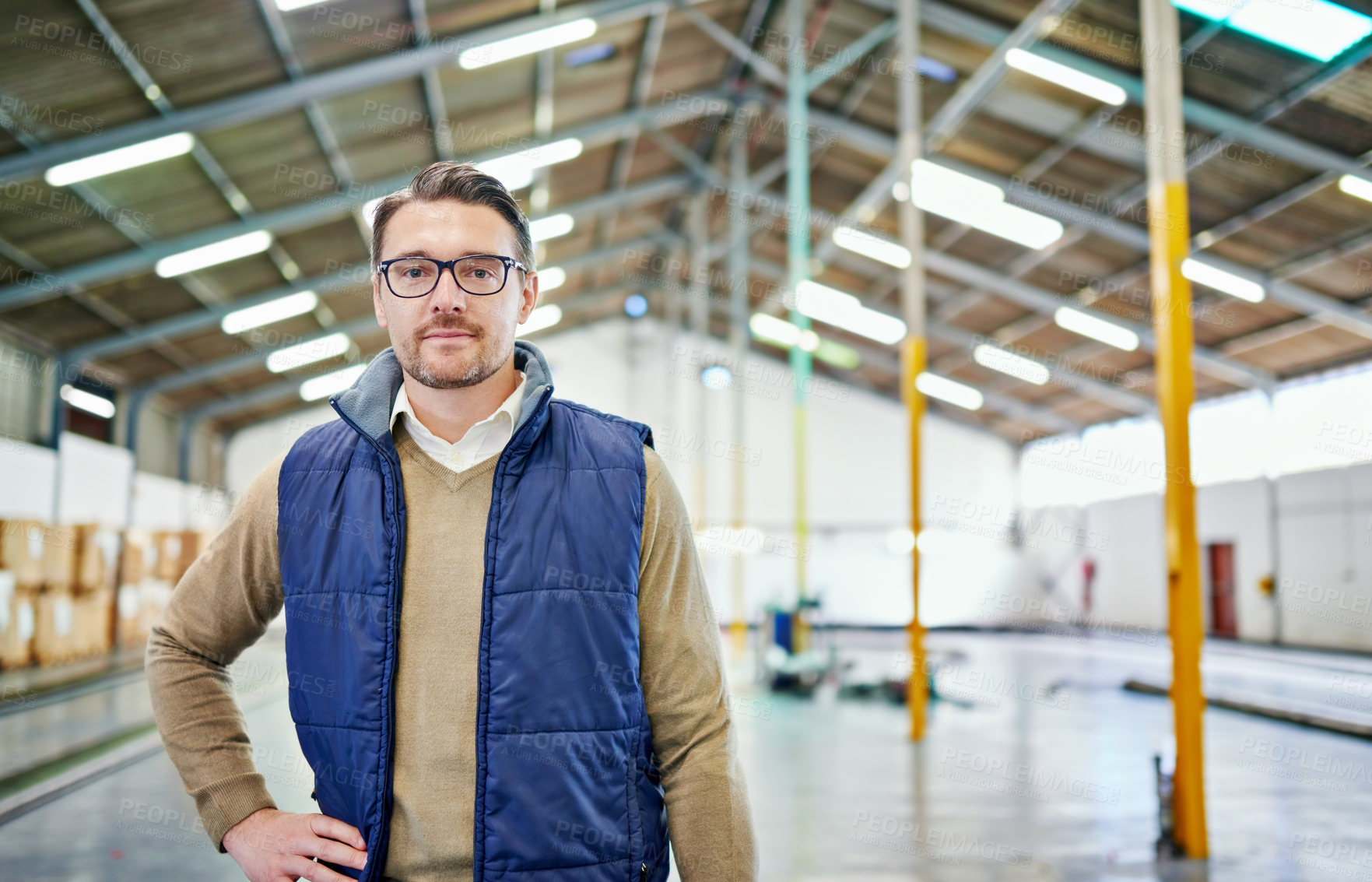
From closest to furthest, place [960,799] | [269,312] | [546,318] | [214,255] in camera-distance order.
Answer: [960,799] < [214,255] < [269,312] < [546,318]

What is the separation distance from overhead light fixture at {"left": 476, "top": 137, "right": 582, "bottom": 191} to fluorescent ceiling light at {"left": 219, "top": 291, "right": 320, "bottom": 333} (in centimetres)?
425

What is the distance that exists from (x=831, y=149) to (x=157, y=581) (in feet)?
47.0

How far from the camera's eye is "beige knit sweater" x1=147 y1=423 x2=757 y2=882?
163 centimetres

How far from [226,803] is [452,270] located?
3.46ft

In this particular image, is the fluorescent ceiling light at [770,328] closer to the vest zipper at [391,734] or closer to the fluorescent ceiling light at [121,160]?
the fluorescent ceiling light at [121,160]

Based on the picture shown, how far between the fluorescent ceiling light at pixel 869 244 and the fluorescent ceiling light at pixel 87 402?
47.2ft

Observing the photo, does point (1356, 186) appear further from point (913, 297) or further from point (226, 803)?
point (226, 803)

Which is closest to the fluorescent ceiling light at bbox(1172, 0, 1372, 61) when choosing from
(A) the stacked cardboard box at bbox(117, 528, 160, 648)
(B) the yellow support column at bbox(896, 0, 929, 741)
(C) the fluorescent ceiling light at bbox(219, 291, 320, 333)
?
(B) the yellow support column at bbox(896, 0, 929, 741)

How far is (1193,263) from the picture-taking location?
52.0ft

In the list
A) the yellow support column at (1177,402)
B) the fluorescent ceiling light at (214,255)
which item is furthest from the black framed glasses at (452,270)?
the fluorescent ceiling light at (214,255)

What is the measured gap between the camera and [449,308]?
172 cm

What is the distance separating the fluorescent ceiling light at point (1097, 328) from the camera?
19.1m

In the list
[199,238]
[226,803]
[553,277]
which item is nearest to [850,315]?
[553,277]

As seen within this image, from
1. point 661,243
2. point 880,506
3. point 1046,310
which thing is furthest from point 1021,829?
point 880,506
